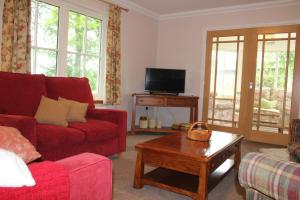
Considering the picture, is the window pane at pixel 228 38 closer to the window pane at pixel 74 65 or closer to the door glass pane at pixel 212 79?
the door glass pane at pixel 212 79

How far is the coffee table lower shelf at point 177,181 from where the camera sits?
2.16 meters

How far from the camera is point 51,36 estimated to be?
3.81 meters

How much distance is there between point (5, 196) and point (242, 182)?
98 centimetres

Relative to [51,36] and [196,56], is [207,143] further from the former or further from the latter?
[196,56]

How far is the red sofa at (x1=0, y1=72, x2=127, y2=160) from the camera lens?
7.68 ft

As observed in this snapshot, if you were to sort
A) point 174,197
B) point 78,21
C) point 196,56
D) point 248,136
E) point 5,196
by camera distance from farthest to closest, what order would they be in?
point 196,56
point 248,136
point 78,21
point 174,197
point 5,196

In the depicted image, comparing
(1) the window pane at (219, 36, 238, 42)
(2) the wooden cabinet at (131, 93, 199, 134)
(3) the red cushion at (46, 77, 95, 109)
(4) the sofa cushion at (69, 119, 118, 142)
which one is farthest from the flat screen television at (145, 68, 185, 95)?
(4) the sofa cushion at (69, 119, 118, 142)

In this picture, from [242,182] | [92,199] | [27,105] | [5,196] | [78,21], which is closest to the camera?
[5,196]

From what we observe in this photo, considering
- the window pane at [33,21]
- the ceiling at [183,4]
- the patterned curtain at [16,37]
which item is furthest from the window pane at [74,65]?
the ceiling at [183,4]

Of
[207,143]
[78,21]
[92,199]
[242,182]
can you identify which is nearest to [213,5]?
[78,21]

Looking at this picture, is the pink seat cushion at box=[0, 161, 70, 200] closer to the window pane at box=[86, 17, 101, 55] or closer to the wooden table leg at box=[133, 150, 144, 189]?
the wooden table leg at box=[133, 150, 144, 189]

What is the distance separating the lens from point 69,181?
947mm

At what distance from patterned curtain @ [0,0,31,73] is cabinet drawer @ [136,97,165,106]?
81.4 inches

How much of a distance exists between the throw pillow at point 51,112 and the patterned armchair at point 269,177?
6.81 ft
